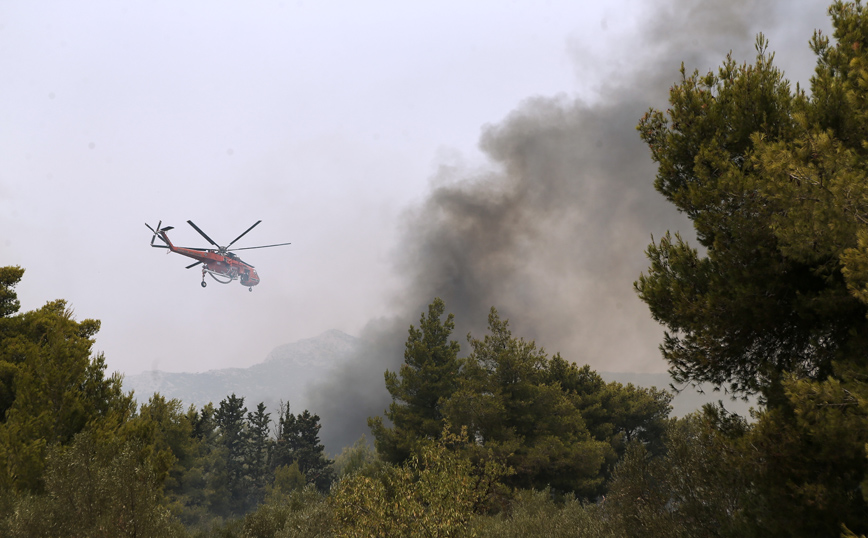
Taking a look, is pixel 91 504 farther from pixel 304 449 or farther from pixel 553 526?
pixel 304 449

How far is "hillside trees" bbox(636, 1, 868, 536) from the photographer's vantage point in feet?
26.2

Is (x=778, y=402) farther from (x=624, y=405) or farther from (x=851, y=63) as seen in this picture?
(x=624, y=405)

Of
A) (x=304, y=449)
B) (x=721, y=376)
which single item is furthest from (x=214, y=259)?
(x=721, y=376)

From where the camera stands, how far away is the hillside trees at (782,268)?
8000 mm

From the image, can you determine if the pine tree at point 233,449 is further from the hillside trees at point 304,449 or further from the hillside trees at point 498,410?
the hillside trees at point 498,410

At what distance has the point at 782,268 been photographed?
9453mm

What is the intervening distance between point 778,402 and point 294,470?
60.5 metres

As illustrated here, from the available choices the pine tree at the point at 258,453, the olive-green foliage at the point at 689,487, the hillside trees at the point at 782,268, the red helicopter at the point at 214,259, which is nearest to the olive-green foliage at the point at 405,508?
the olive-green foliage at the point at 689,487

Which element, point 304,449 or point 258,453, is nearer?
point 304,449

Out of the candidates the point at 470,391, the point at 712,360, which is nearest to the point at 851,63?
the point at 712,360

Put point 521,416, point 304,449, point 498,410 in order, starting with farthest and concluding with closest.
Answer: point 304,449
point 521,416
point 498,410

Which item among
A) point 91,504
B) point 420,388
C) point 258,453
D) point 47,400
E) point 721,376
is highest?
point 420,388

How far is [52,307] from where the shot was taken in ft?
81.1

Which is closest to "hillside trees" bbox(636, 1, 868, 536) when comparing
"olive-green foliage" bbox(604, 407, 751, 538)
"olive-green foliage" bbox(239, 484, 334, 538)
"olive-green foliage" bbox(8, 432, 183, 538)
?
"olive-green foliage" bbox(604, 407, 751, 538)
